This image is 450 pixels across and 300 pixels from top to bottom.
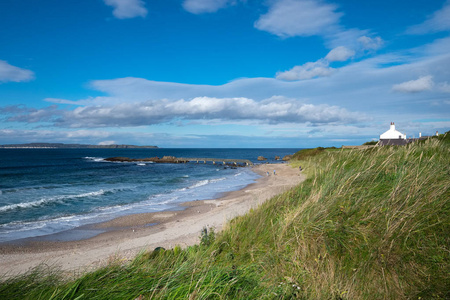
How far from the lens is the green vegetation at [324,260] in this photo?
9.68ft

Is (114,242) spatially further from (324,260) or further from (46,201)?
(46,201)

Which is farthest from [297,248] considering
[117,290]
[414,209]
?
[117,290]

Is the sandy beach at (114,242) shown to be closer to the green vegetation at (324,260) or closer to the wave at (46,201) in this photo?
the green vegetation at (324,260)

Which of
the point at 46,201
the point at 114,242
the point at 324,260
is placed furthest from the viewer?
the point at 46,201

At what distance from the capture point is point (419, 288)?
354 centimetres

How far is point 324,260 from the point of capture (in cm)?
423

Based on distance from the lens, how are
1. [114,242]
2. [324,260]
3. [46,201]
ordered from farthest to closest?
[46,201]
[114,242]
[324,260]

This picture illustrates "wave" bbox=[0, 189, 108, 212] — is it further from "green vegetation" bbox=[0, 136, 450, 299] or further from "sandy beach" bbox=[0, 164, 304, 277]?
"green vegetation" bbox=[0, 136, 450, 299]

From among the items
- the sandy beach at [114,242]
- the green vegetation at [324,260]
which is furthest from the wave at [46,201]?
the green vegetation at [324,260]

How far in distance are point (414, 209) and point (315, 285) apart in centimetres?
248

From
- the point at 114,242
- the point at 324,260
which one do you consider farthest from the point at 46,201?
the point at 324,260

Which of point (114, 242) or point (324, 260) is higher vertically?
point (324, 260)

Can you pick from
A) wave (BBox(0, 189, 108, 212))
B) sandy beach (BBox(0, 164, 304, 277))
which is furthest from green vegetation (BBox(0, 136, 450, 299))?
wave (BBox(0, 189, 108, 212))

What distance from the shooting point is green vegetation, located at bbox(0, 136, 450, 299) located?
2.95 m
